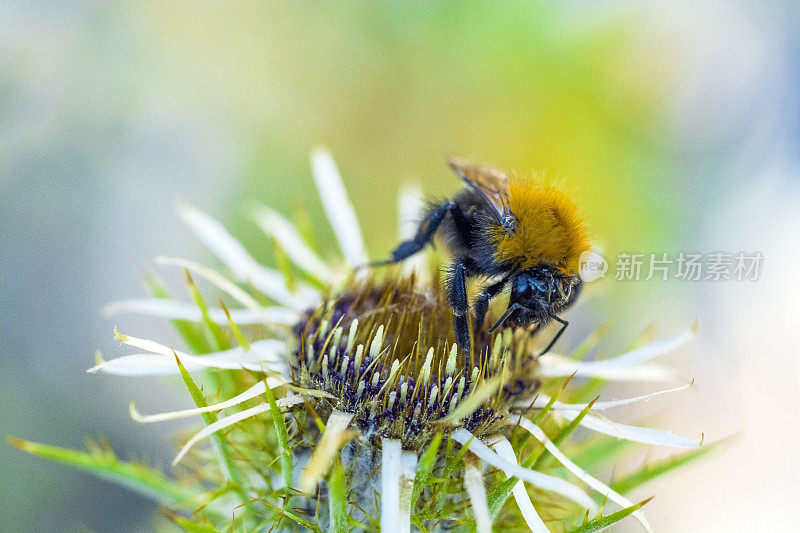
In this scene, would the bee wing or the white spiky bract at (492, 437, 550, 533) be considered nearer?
the white spiky bract at (492, 437, 550, 533)

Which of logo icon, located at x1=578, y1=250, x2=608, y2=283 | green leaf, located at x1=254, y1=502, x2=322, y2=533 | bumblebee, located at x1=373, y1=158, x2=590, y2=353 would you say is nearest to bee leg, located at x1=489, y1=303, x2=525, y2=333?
bumblebee, located at x1=373, y1=158, x2=590, y2=353

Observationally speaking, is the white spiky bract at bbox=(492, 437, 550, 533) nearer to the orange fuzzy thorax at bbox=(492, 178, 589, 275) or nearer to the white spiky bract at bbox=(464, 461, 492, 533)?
the white spiky bract at bbox=(464, 461, 492, 533)

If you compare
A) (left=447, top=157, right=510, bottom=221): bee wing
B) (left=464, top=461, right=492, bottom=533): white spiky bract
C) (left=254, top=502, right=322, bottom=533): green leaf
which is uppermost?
(left=447, top=157, right=510, bottom=221): bee wing

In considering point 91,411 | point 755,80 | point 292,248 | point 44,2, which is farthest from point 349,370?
point 755,80

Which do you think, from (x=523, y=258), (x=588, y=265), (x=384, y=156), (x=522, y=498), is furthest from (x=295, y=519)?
(x=384, y=156)

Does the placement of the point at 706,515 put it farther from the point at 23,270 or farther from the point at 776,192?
the point at 23,270

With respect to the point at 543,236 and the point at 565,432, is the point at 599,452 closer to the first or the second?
the point at 565,432
